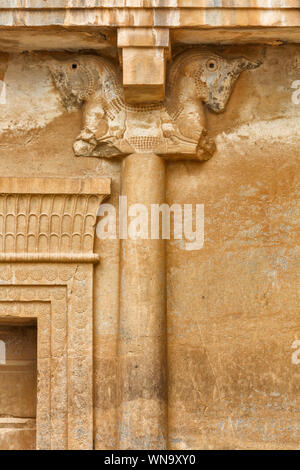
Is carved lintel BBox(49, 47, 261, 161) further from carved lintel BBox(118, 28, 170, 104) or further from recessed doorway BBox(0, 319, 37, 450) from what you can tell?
recessed doorway BBox(0, 319, 37, 450)

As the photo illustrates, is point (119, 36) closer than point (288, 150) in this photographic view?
Yes

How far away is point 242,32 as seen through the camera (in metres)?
5.40

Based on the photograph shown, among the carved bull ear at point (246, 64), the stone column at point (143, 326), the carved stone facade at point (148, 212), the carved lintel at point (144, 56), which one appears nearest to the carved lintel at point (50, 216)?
the carved stone facade at point (148, 212)

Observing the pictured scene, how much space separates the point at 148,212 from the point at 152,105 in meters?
0.72

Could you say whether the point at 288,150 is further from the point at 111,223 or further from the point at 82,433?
the point at 82,433

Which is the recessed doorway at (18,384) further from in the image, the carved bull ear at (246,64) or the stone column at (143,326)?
the carved bull ear at (246,64)

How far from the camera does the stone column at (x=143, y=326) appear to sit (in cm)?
532

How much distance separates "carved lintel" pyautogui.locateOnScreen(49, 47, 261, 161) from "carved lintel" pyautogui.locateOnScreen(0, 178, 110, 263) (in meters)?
0.31

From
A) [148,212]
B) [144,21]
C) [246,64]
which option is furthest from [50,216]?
[246,64]

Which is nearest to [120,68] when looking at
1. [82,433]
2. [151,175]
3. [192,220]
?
[151,175]

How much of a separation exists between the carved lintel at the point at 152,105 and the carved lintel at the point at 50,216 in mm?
313

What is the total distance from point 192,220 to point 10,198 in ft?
3.99

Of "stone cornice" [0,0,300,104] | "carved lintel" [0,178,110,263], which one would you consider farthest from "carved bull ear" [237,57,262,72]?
"carved lintel" [0,178,110,263]

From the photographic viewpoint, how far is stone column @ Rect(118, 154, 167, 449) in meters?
5.32
